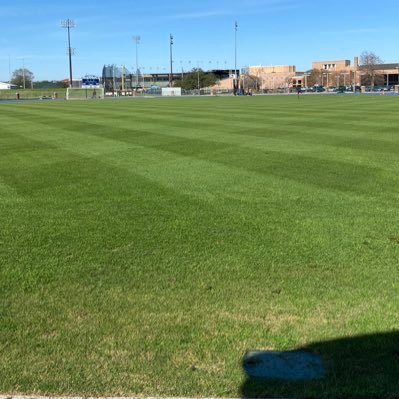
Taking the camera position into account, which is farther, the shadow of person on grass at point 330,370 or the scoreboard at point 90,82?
the scoreboard at point 90,82

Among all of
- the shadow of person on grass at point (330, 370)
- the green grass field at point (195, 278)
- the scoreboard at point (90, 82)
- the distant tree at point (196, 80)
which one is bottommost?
the shadow of person on grass at point (330, 370)

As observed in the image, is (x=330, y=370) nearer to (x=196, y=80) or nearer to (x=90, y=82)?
(x=90, y=82)

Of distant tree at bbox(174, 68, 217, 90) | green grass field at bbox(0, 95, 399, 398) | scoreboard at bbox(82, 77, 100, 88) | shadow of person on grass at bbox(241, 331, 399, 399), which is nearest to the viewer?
shadow of person on grass at bbox(241, 331, 399, 399)

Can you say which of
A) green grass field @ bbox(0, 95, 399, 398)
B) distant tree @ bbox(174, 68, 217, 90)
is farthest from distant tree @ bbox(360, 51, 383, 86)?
green grass field @ bbox(0, 95, 399, 398)

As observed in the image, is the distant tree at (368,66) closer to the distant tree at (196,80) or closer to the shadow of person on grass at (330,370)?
the distant tree at (196,80)

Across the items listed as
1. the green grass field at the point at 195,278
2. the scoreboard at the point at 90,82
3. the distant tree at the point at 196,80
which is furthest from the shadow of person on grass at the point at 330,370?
the distant tree at the point at 196,80

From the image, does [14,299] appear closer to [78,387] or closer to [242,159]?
[78,387]

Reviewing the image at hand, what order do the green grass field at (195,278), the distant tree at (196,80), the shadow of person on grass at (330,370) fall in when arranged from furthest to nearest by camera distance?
1. the distant tree at (196,80)
2. the green grass field at (195,278)
3. the shadow of person on grass at (330,370)

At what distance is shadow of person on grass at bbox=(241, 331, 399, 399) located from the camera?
3.40 m

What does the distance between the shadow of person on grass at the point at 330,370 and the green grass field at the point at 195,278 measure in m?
0.01

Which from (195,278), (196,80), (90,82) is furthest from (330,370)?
(196,80)

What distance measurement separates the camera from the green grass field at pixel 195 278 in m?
3.64

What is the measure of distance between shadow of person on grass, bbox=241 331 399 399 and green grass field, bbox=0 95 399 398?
0.01 metres

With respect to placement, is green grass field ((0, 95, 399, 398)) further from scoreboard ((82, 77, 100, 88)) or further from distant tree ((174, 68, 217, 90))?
distant tree ((174, 68, 217, 90))
